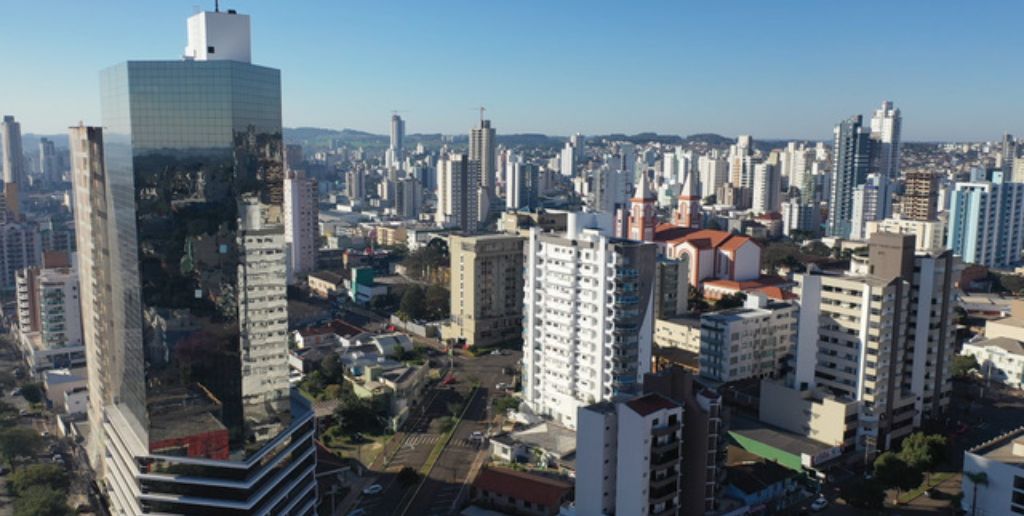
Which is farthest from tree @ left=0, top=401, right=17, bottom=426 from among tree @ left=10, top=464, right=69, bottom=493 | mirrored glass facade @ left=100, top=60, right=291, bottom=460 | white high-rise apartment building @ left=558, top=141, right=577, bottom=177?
white high-rise apartment building @ left=558, top=141, right=577, bottom=177

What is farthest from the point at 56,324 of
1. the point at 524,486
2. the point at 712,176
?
the point at 712,176

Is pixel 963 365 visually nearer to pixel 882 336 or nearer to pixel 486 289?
pixel 882 336

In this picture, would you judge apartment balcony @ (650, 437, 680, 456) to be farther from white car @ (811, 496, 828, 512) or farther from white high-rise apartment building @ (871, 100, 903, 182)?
white high-rise apartment building @ (871, 100, 903, 182)

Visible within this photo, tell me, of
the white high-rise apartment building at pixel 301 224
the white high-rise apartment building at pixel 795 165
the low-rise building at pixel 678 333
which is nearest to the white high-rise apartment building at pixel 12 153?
the white high-rise apartment building at pixel 301 224

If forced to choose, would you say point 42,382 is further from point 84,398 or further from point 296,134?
point 296,134

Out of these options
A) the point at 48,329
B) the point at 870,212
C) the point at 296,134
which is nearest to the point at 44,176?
the point at 48,329

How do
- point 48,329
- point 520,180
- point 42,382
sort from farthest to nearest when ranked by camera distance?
point 520,180 → point 48,329 → point 42,382

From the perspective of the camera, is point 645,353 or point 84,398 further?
point 84,398
